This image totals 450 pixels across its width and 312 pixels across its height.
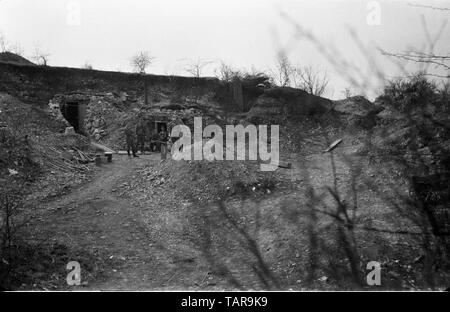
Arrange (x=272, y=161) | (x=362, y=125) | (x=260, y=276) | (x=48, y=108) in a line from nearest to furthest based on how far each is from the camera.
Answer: (x=260, y=276)
(x=272, y=161)
(x=362, y=125)
(x=48, y=108)

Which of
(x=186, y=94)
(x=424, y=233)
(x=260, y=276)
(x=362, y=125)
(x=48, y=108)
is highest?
(x=186, y=94)

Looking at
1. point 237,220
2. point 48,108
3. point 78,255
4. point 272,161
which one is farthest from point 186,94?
point 78,255

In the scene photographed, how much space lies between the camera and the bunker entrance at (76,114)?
18.0 m

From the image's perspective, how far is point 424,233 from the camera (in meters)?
5.50

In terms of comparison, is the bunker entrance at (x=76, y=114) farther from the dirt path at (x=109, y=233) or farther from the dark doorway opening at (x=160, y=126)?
the dirt path at (x=109, y=233)

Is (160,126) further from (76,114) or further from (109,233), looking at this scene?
(109,233)

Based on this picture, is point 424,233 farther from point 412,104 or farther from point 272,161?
point 412,104

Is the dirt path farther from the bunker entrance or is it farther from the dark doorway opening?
the bunker entrance

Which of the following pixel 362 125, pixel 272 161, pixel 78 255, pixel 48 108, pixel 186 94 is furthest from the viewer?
pixel 186 94

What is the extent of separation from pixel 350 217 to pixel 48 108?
14.8m

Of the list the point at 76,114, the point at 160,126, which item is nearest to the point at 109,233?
the point at 160,126

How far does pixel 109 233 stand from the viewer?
6.45 metres

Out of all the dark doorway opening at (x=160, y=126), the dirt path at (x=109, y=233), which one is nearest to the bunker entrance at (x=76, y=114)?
the dark doorway opening at (x=160, y=126)

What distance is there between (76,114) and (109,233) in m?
13.2
